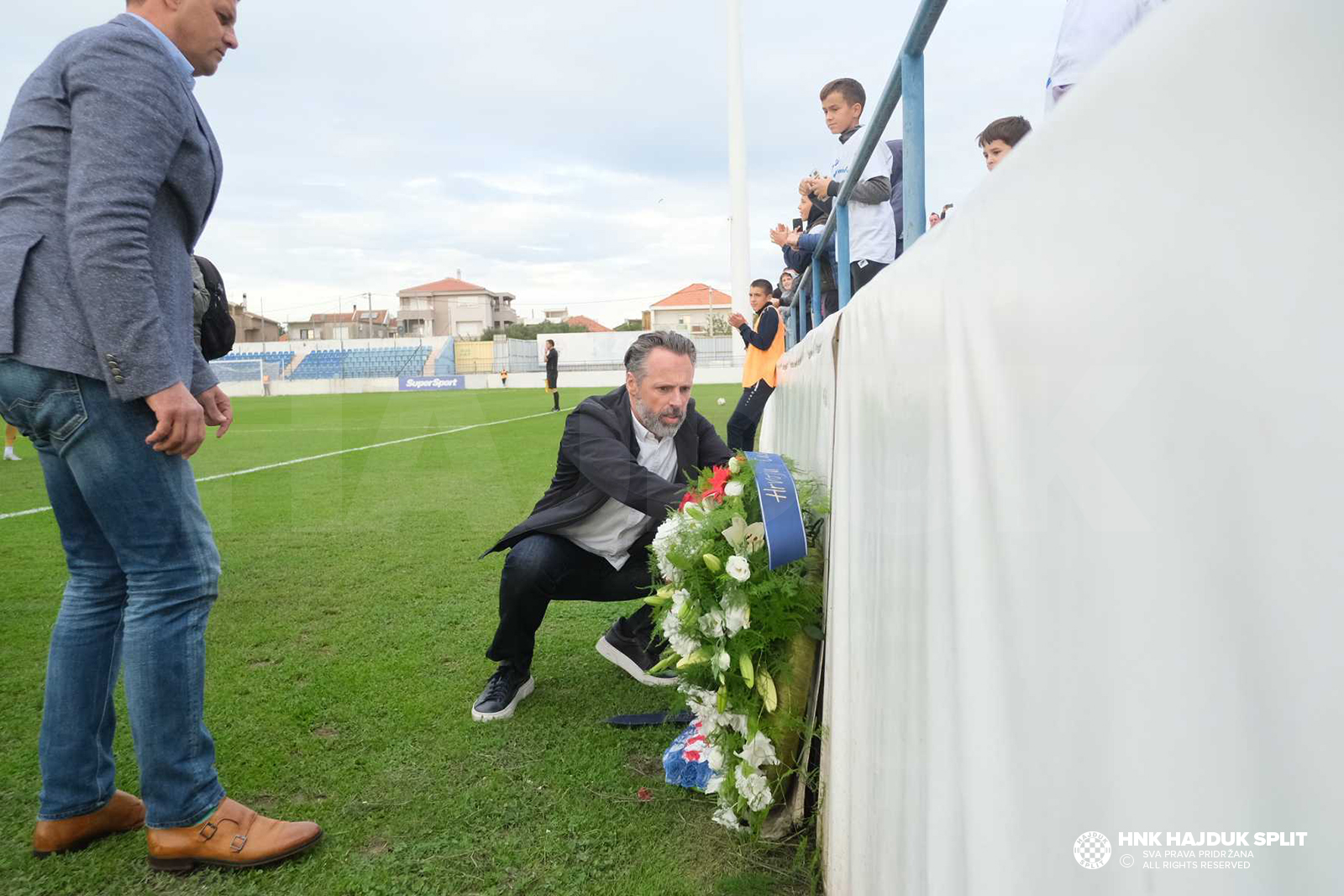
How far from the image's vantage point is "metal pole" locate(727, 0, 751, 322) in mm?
21125

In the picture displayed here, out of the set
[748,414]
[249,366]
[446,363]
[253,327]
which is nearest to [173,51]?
[748,414]

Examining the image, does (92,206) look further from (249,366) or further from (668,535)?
(249,366)

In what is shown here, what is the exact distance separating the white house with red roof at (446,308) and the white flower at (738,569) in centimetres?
9685

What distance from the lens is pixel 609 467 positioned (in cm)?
290

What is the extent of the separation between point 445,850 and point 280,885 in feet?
1.18

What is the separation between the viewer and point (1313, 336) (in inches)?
20.9

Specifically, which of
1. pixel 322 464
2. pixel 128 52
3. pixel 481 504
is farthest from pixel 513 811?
pixel 322 464

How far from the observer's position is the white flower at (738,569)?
194 centimetres

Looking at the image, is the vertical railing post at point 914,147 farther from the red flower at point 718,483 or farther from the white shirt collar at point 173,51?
the white shirt collar at point 173,51

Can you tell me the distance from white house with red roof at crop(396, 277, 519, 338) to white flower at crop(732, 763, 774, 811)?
3813 inches

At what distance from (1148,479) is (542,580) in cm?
250

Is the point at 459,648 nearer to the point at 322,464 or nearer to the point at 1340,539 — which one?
the point at 1340,539

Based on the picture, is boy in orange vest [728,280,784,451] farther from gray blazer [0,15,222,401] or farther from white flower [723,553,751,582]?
gray blazer [0,15,222,401]

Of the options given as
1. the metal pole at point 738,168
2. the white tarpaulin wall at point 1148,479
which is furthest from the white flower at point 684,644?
the metal pole at point 738,168
